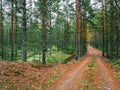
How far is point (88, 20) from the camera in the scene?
160ft

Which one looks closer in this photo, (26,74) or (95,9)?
(26,74)

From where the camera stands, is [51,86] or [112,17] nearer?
[51,86]

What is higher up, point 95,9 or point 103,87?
point 95,9

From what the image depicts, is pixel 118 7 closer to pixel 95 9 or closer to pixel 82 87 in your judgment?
pixel 95 9

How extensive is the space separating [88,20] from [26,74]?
3473 cm

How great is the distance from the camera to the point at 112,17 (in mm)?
37906

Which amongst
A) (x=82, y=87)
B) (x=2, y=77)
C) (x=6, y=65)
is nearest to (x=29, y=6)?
(x=6, y=65)

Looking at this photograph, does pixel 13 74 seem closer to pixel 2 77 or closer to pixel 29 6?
pixel 2 77

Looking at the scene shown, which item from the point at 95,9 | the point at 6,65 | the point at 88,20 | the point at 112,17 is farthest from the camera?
the point at 88,20

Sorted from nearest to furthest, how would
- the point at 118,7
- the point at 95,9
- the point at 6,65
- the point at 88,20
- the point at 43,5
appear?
the point at 6,65 < the point at 43,5 < the point at 118,7 < the point at 95,9 < the point at 88,20

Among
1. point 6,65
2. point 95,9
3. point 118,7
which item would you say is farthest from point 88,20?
point 6,65

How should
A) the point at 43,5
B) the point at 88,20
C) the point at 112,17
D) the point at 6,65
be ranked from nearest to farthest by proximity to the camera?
1. the point at 6,65
2. the point at 43,5
3. the point at 112,17
4. the point at 88,20

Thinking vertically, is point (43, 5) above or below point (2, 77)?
above

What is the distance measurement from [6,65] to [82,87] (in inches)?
257
